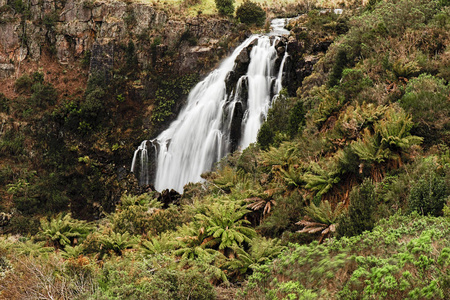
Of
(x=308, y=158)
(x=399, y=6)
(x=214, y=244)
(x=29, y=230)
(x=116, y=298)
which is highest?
(x=399, y=6)

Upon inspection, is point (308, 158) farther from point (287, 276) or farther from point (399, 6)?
point (399, 6)

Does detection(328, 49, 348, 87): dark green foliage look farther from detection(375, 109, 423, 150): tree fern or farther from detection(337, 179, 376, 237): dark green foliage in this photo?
detection(337, 179, 376, 237): dark green foliage

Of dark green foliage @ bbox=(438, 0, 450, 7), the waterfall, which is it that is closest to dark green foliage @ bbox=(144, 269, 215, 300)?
dark green foliage @ bbox=(438, 0, 450, 7)

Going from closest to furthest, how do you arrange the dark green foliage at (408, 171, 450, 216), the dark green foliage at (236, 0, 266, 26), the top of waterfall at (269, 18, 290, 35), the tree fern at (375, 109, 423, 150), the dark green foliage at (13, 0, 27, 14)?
the dark green foliage at (408, 171, 450, 216) → the tree fern at (375, 109, 423, 150) → the top of waterfall at (269, 18, 290, 35) → the dark green foliage at (236, 0, 266, 26) → the dark green foliage at (13, 0, 27, 14)

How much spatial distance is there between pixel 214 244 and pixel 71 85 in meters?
30.8

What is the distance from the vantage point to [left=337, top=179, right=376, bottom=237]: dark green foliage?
788 cm

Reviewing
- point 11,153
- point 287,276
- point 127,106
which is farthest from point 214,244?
point 11,153

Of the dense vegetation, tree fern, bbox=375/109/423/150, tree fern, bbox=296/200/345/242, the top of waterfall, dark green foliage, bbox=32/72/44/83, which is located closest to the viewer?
the dense vegetation

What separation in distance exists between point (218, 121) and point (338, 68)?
11.3 m

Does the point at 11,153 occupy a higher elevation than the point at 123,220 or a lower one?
lower

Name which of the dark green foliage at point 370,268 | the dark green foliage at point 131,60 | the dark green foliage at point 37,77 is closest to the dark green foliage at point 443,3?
the dark green foliage at point 370,268

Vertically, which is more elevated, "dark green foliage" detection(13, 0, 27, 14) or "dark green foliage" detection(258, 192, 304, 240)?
"dark green foliage" detection(13, 0, 27, 14)

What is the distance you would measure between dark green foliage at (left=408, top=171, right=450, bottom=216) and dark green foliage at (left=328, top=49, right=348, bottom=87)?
974cm

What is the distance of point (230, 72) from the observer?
28125mm
